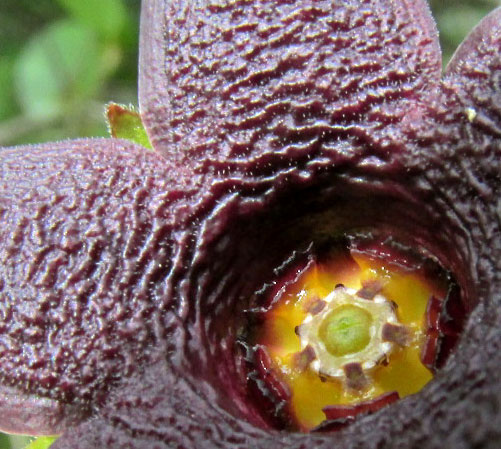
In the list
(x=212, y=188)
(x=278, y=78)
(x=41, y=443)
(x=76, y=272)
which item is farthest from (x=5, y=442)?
(x=278, y=78)

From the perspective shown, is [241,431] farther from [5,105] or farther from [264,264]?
[5,105]

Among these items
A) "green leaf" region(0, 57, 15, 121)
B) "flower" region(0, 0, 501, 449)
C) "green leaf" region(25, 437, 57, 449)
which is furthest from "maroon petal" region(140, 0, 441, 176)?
"green leaf" region(0, 57, 15, 121)

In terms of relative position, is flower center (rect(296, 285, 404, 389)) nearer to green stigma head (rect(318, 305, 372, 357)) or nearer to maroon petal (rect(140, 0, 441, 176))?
green stigma head (rect(318, 305, 372, 357))

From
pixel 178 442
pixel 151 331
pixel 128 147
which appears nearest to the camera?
pixel 178 442

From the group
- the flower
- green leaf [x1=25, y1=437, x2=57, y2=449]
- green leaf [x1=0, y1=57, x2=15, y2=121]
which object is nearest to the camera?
the flower

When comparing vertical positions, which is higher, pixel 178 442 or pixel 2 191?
pixel 2 191

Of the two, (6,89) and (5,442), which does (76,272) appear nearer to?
(5,442)

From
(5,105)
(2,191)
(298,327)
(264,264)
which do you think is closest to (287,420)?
(298,327)
